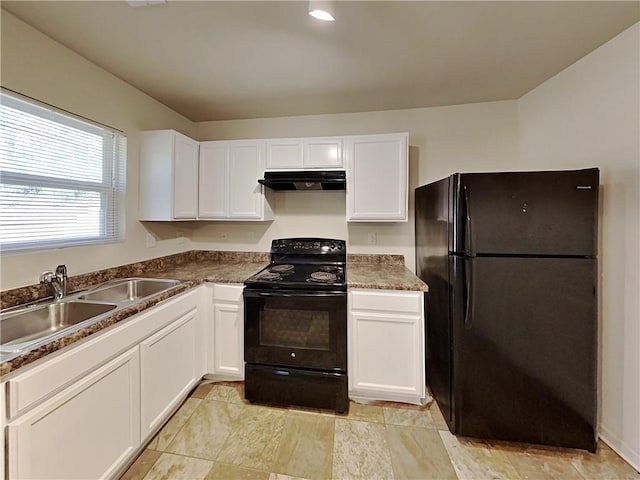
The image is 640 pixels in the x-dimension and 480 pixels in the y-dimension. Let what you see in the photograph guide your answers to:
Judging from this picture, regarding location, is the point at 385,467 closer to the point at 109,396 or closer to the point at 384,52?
the point at 109,396

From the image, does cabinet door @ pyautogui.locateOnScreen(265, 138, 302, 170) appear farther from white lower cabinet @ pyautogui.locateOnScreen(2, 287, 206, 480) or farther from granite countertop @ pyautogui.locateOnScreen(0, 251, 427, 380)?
white lower cabinet @ pyautogui.locateOnScreen(2, 287, 206, 480)

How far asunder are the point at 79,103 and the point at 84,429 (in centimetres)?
192

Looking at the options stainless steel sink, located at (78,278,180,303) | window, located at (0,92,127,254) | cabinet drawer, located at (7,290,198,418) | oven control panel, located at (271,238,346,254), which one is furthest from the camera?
oven control panel, located at (271,238,346,254)

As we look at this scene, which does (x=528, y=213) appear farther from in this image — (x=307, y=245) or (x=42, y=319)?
(x=42, y=319)

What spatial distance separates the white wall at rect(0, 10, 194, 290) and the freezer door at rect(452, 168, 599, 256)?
2.45 m

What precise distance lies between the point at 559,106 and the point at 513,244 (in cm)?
129

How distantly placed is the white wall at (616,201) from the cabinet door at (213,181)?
278 centimetres

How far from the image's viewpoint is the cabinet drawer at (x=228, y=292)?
2164 millimetres

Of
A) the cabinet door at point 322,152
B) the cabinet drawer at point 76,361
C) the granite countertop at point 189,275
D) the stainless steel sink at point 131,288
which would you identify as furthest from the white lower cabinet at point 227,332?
the cabinet door at point 322,152

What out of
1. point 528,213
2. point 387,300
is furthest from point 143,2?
point 528,213

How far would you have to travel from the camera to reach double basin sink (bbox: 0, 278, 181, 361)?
4.08 ft

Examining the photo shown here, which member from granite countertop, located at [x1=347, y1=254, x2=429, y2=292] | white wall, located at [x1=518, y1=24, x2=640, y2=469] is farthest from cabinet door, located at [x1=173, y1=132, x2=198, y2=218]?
white wall, located at [x1=518, y1=24, x2=640, y2=469]

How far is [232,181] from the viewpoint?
8.64ft

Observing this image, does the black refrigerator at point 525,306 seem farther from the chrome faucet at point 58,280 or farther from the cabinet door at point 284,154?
the chrome faucet at point 58,280
